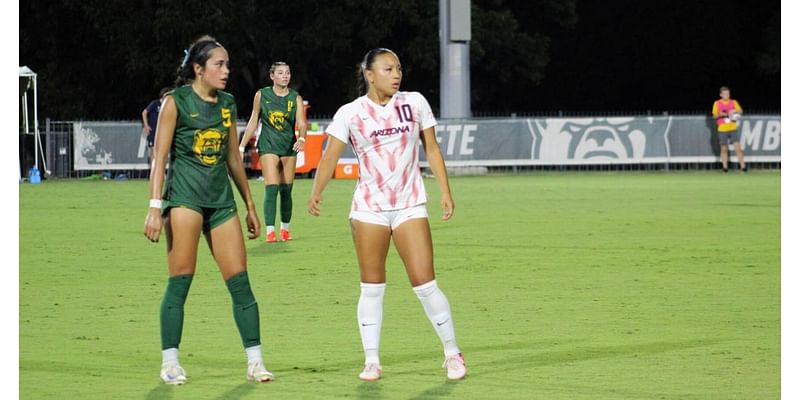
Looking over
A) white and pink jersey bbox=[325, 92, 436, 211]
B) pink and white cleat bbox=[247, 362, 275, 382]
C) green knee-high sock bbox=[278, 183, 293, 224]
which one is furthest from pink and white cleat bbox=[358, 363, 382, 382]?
green knee-high sock bbox=[278, 183, 293, 224]

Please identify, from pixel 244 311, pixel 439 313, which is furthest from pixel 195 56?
pixel 439 313

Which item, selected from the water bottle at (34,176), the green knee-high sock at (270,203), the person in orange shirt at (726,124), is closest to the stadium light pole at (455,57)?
the person in orange shirt at (726,124)

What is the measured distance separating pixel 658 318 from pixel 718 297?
57.8 inches

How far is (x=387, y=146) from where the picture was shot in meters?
8.76

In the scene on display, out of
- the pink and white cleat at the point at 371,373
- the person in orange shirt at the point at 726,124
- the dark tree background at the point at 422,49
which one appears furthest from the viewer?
the dark tree background at the point at 422,49

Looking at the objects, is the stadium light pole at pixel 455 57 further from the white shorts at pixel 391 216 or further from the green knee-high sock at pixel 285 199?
the white shorts at pixel 391 216

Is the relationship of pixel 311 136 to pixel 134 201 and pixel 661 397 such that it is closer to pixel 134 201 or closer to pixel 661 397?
pixel 134 201

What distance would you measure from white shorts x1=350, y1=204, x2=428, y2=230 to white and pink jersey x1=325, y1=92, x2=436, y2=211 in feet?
0.09

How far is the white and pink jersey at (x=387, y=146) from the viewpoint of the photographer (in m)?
8.74

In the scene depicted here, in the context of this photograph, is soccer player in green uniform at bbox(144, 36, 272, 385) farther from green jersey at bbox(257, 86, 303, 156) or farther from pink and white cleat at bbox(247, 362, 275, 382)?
green jersey at bbox(257, 86, 303, 156)

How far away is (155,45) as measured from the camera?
148 ft

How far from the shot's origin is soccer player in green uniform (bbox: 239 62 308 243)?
58.4 ft

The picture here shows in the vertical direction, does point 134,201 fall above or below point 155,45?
below
